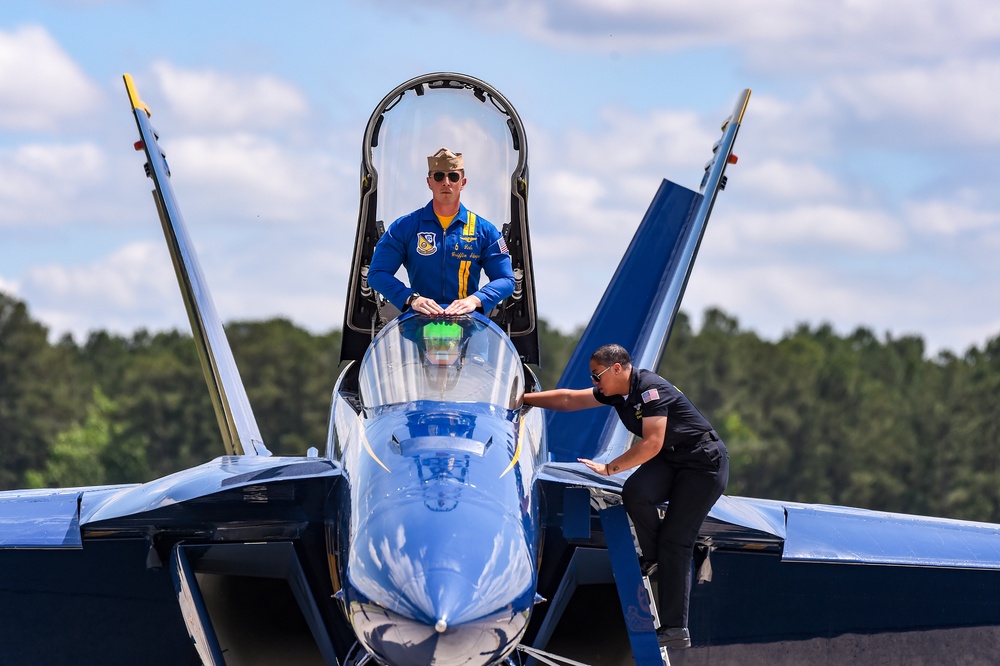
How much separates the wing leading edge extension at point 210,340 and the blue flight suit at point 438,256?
2839 millimetres

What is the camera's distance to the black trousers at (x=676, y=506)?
8930 millimetres

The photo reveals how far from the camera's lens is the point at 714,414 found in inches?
3447

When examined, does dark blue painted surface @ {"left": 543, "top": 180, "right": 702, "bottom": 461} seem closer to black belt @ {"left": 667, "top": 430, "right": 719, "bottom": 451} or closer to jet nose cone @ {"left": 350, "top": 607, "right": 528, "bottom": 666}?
black belt @ {"left": 667, "top": 430, "right": 719, "bottom": 451}

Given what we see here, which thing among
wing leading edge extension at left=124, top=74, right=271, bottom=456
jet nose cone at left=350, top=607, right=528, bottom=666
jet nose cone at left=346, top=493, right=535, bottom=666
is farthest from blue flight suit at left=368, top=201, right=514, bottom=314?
jet nose cone at left=350, top=607, right=528, bottom=666

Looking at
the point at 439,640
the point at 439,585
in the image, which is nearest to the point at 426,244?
the point at 439,585

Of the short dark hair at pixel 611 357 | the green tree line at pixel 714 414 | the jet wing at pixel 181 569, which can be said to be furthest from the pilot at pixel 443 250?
the green tree line at pixel 714 414

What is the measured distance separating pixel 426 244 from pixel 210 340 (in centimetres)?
319

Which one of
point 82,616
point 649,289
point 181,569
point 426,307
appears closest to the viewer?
point 181,569

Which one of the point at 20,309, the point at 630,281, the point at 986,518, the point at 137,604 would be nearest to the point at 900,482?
the point at 986,518

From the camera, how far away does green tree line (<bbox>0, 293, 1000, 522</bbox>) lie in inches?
2969

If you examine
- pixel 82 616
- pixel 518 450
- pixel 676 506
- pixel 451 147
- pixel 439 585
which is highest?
pixel 451 147

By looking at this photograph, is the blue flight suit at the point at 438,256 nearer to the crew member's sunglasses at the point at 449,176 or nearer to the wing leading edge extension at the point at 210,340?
the crew member's sunglasses at the point at 449,176

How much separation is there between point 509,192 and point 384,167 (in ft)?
3.26

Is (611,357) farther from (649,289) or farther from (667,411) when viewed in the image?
(649,289)
